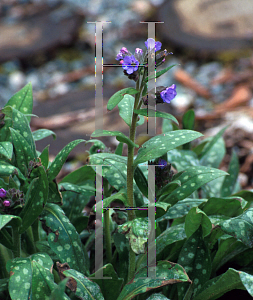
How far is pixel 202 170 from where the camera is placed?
0.99 meters

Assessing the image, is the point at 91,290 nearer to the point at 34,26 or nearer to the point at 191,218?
the point at 191,218

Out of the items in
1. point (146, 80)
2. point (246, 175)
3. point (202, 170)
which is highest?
point (146, 80)

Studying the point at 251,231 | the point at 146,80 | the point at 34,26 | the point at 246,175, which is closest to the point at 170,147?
the point at 146,80

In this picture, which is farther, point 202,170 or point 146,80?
point 202,170

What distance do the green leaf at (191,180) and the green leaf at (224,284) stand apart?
0.68 ft

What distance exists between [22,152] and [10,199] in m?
0.14

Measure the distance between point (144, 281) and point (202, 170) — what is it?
0.32m

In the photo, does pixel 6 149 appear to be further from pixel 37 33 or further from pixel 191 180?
pixel 37 33

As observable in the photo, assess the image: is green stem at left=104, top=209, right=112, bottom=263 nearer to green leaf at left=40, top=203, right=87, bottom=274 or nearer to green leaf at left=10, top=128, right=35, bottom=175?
green leaf at left=40, top=203, right=87, bottom=274

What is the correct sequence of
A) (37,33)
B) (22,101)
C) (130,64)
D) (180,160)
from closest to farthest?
(130,64)
(22,101)
(180,160)
(37,33)

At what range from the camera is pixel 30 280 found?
0.88 metres

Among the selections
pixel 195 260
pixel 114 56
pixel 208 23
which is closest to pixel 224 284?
pixel 195 260

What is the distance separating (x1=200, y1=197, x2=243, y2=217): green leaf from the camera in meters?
1.07

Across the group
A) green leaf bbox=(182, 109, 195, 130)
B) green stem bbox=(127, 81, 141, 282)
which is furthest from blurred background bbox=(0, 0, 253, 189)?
green stem bbox=(127, 81, 141, 282)
